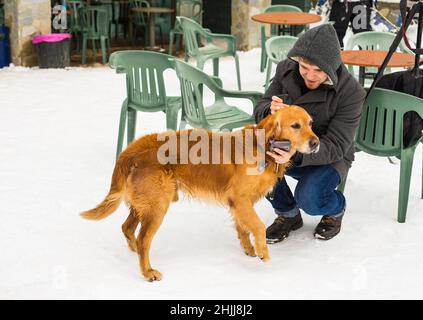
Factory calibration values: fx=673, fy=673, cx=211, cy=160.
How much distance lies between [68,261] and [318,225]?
154cm

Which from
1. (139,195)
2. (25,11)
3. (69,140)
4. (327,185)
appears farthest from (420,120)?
(25,11)

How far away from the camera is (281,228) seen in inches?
163

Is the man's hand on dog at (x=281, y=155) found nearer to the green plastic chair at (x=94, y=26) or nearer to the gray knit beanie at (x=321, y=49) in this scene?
the gray knit beanie at (x=321, y=49)

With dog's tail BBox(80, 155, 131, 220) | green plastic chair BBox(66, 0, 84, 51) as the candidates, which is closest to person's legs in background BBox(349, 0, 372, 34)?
green plastic chair BBox(66, 0, 84, 51)

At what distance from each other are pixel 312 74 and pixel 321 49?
0.18 metres

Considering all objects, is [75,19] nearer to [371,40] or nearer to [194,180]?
[371,40]

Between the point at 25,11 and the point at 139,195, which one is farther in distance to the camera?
the point at 25,11

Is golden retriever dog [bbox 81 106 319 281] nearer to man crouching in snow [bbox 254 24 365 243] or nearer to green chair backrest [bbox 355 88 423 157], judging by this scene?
man crouching in snow [bbox 254 24 365 243]

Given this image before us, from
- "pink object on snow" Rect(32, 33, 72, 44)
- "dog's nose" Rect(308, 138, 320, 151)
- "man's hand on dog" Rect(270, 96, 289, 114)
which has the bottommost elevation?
"pink object on snow" Rect(32, 33, 72, 44)

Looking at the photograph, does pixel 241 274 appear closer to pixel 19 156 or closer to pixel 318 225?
pixel 318 225

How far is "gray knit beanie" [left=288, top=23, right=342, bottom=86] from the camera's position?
3.55m

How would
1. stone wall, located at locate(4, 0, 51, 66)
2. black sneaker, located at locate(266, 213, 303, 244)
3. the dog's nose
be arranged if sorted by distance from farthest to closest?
stone wall, located at locate(4, 0, 51, 66) < black sneaker, located at locate(266, 213, 303, 244) < the dog's nose

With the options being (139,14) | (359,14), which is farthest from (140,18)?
(359,14)

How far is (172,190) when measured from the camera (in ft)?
11.4
